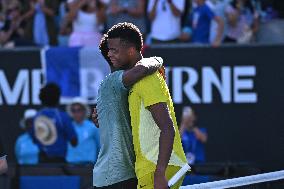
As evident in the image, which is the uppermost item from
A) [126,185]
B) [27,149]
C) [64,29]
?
[64,29]

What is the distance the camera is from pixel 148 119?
5.15 m

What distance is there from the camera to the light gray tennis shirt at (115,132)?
5.23 metres

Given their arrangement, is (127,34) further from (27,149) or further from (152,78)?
(27,149)

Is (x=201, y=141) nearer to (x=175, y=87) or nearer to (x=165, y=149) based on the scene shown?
(x=175, y=87)

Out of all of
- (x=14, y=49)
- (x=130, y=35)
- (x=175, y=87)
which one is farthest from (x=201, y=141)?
(x=130, y=35)

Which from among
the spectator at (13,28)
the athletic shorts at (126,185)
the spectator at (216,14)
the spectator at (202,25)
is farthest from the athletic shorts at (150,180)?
the spectator at (13,28)

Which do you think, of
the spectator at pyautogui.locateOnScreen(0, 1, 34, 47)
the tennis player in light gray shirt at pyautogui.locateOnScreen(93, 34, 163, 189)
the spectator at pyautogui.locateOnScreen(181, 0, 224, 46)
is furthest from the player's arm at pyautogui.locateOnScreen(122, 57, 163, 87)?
the spectator at pyautogui.locateOnScreen(0, 1, 34, 47)

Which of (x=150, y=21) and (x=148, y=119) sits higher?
(x=150, y=21)

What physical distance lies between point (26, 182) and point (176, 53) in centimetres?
317

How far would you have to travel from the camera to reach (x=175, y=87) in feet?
40.5

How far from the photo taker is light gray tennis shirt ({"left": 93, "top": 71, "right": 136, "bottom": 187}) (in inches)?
206

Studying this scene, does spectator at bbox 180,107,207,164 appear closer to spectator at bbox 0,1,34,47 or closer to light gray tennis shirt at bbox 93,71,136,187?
spectator at bbox 0,1,34,47

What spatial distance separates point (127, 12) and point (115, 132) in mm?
8170

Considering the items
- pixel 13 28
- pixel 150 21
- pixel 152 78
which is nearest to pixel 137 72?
pixel 152 78
